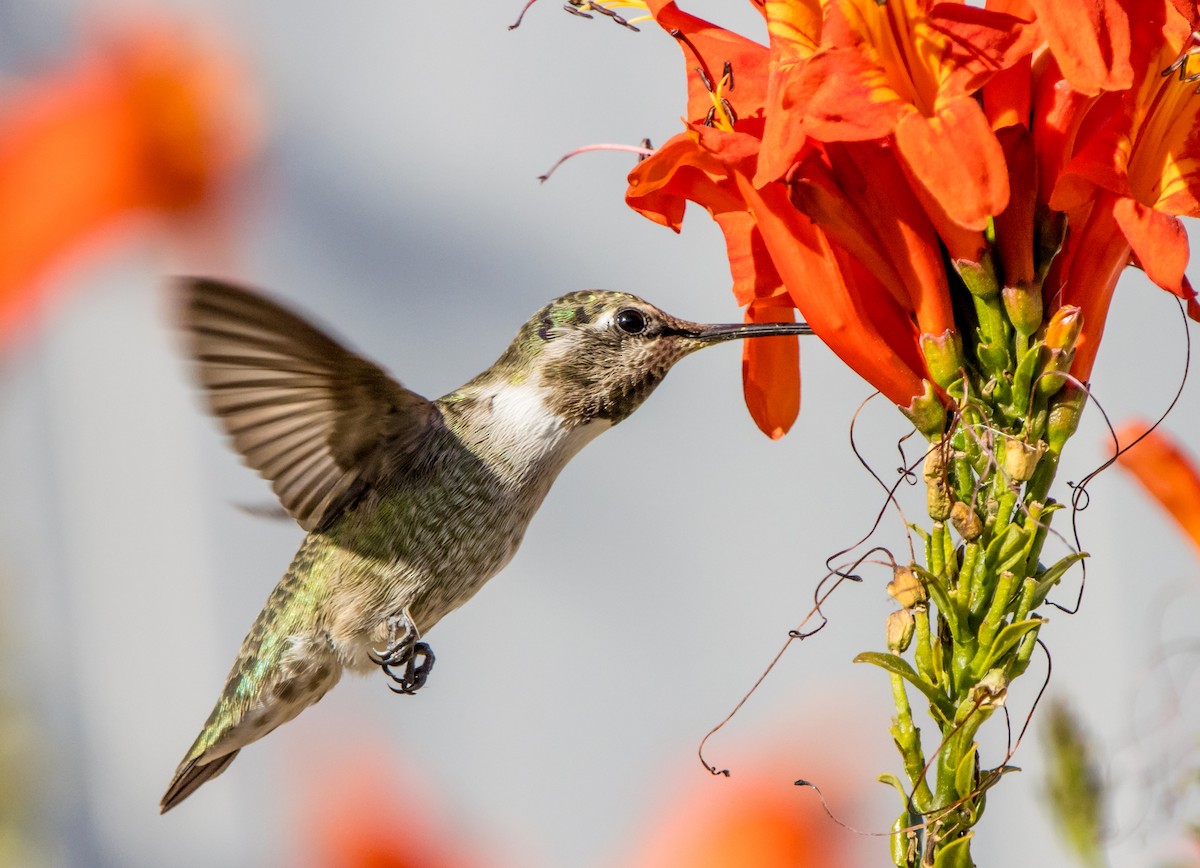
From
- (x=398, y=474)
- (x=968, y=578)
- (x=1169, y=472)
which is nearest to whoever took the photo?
(x=968, y=578)

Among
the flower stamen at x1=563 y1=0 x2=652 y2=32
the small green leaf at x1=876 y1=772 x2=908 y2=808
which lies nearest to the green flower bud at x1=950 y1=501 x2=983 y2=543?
the small green leaf at x1=876 y1=772 x2=908 y2=808

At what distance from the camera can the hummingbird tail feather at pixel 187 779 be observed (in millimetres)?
2156

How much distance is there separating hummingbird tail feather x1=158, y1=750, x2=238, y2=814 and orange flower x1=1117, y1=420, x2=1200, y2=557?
4.89 ft

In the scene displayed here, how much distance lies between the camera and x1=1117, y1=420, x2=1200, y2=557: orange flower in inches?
59.4

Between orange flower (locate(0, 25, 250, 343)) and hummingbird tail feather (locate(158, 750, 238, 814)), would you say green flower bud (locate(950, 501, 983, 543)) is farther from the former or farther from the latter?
orange flower (locate(0, 25, 250, 343))

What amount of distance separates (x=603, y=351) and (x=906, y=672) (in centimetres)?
96

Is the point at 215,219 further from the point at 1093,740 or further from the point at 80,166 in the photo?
the point at 1093,740

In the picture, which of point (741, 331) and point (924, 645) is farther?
point (741, 331)

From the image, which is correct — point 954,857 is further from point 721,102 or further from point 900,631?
point 721,102

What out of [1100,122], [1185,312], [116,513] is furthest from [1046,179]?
[116,513]

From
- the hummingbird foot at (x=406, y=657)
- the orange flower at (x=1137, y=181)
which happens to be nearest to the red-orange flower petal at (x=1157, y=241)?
the orange flower at (x=1137, y=181)

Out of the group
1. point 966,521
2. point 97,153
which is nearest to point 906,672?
point 966,521

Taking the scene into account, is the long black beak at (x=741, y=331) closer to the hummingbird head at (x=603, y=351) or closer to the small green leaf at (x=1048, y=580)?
the hummingbird head at (x=603, y=351)

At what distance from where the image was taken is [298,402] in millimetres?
1955
